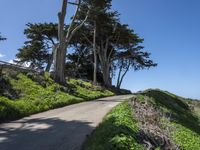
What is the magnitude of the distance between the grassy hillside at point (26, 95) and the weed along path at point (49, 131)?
0.82 m

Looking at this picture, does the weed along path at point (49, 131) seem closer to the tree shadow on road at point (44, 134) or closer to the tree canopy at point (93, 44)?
the tree shadow on road at point (44, 134)

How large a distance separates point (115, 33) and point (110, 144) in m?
32.5

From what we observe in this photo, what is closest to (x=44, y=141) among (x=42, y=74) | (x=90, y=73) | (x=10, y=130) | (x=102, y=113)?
(x=10, y=130)

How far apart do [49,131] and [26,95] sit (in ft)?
23.9

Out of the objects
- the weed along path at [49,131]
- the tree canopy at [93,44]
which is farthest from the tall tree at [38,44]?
the weed along path at [49,131]

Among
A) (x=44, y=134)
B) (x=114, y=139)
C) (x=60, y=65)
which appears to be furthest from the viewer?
(x=60, y=65)

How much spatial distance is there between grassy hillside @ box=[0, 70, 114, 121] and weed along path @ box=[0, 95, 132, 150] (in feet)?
2.68

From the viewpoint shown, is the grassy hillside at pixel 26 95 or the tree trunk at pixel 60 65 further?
the tree trunk at pixel 60 65

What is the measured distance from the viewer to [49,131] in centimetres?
1068

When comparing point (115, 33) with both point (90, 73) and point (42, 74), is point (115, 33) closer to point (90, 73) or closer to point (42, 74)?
point (90, 73)

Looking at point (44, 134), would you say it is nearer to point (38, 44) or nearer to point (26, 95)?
point (26, 95)

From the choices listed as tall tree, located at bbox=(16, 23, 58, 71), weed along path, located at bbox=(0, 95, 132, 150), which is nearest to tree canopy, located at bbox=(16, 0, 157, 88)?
tall tree, located at bbox=(16, 23, 58, 71)

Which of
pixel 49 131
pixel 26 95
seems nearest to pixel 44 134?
pixel 49 131

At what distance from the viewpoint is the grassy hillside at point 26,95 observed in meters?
14.0
